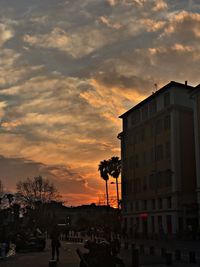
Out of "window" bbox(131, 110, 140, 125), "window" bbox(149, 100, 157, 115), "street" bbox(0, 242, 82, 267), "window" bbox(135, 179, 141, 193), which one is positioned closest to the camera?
"street" bbox(0, 242, 82, 267)

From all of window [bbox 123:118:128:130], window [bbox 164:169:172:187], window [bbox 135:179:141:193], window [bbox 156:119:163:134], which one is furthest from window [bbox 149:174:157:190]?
window [bbox 123:118:128:130]

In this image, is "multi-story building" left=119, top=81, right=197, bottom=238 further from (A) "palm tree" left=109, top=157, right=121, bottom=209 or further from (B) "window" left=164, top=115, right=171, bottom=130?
(A) "palm tree" left=109, top=157, right=121, bottom=209

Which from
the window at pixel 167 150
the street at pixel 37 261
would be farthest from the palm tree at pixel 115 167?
the street at pixel 37 261

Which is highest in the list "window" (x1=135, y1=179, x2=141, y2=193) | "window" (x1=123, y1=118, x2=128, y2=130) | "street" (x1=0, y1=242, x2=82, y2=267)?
"window" (x1=123, y1=118, x2=128, y2=130)

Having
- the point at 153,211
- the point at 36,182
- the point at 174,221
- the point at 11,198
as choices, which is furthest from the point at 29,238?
the point at 11,198

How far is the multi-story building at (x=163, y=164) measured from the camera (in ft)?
193

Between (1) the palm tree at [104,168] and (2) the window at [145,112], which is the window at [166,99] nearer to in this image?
(2) the window at [145,112]

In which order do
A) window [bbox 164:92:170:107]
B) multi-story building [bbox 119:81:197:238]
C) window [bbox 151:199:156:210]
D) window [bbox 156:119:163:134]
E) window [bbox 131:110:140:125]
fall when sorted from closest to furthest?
1. multi-story building [bbox 119:81:197:238]
2. window [bbox 164:92:170:107]
3. window [bbox 156:119:163:134]
4. window [bbox 151:199:156:210]
5. window [bbox 131:110:140:125]

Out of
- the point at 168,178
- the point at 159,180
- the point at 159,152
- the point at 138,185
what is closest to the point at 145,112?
the point at 159,152

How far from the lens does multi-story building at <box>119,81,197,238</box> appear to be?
5872cm

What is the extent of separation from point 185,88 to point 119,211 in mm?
26492

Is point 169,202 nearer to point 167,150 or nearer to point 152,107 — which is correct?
point 167,150

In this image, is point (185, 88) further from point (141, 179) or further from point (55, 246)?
point (55, 246)

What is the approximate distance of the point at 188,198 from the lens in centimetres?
5894
